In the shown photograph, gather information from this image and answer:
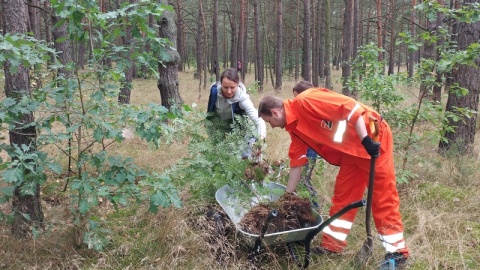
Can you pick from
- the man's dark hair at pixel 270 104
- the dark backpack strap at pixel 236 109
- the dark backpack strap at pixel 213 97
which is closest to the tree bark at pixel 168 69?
the dark backpack strap at pixel 213 97

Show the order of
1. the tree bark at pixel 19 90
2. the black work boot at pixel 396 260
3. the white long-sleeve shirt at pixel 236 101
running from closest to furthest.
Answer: the black work boot at pixel 396 260 → the tree bark at pixel 19 90 → the white long-sleeve shirt at pixel 236 101

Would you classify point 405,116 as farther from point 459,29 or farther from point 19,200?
point 19,200

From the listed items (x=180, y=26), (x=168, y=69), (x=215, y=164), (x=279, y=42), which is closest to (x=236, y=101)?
(x=215, y=164)

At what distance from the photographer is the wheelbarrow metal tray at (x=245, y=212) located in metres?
2.90

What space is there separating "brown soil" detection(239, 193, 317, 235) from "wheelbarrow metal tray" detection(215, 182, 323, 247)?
62 mm

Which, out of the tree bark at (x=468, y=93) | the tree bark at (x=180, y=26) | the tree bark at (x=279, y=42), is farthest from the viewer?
the tree bark at (x=180, y=26)

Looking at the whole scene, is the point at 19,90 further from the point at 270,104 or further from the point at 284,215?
the point at 284,215

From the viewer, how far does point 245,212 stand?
3531 mm

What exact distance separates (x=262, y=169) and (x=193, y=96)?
11845 mm

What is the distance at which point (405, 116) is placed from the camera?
4.62 m

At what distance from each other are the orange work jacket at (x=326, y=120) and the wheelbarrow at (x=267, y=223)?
50 cm

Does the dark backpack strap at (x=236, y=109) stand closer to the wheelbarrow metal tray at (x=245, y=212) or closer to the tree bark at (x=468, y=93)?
the wheelbarrow metal tray at (x=245, y=212)

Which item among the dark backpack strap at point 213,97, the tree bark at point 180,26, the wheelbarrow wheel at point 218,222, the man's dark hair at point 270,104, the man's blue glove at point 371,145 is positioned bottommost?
the wheelbarrow wheel at point 218,222

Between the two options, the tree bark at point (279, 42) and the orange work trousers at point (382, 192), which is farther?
the tree bark at point (279, 42)
